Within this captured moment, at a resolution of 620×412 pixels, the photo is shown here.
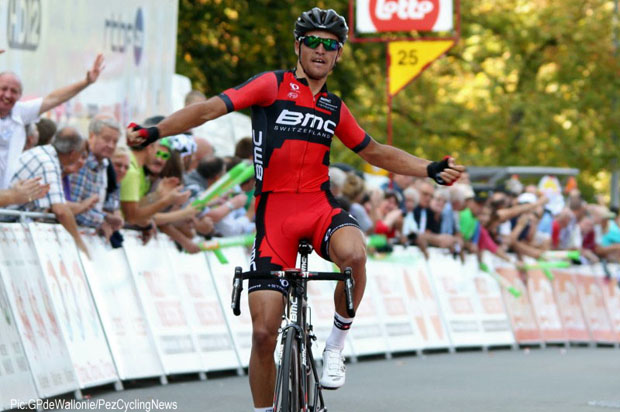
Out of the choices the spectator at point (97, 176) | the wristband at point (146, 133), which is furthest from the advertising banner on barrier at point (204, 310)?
the wristband at point (146, 133)

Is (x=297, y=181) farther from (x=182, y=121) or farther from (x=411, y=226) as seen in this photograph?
(x=411, y=226)

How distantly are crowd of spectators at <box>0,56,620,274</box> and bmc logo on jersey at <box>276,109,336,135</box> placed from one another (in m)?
3.02

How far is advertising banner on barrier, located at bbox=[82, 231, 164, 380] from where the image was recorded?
41.2 ft

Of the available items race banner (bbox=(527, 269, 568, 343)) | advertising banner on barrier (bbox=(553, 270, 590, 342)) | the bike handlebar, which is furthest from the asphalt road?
advertising banner on barrier (bbox=(553, 270, 590, 342))

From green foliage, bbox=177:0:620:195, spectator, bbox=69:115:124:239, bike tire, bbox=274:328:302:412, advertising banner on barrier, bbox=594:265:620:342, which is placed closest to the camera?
bike tire, bbox=274:328:302:412

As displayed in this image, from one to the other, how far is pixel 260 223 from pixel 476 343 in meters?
11.9

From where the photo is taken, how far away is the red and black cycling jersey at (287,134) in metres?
8.98

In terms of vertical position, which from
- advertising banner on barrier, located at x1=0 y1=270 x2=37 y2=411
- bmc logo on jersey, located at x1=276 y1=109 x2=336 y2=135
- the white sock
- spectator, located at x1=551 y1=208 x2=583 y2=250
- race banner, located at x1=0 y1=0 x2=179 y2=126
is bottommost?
spectator, located at x1=551 y1=208 x2=583 y2=250

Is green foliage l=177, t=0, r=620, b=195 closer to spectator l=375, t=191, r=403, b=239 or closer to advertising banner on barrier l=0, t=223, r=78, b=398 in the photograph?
spectator l=375, t=191, r=403, b=239

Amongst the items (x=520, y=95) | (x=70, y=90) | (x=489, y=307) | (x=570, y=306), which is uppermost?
(x=70, y=90)

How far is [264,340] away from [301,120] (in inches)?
52.8

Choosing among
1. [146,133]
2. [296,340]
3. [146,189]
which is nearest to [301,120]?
[146,133]

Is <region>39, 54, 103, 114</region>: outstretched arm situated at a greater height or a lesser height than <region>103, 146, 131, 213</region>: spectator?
greater

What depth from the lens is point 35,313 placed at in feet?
36.9
